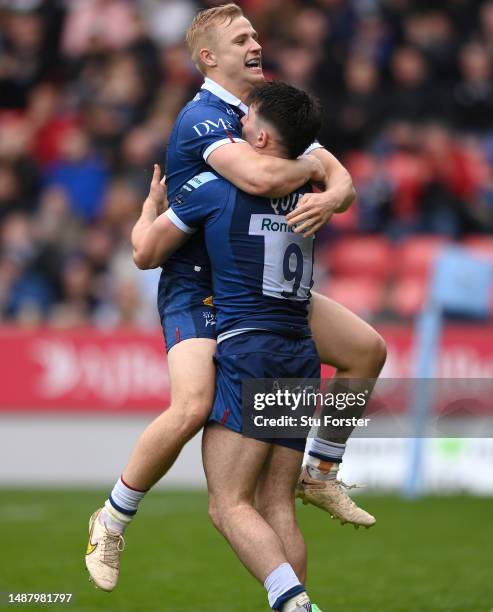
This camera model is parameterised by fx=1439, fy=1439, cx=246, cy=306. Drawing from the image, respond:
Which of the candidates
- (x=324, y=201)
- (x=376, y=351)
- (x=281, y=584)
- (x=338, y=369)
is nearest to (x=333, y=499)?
(x=338, y=369)

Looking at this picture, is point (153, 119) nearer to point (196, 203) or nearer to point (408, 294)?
point (408, 294)

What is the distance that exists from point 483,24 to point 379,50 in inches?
45.9

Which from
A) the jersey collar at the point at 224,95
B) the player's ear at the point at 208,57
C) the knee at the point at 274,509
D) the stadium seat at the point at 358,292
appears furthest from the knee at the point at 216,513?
the stadium seat at the point at 358,292

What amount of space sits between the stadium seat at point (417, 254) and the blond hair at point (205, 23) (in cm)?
816

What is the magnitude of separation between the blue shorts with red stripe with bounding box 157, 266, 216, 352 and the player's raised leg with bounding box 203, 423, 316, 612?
414 mm

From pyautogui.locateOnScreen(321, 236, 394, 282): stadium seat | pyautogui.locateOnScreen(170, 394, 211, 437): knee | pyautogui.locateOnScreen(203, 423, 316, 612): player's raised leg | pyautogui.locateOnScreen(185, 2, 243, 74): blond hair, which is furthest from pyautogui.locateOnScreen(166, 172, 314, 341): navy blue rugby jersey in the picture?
pyautogui.locateOnScreen(321, 236, 394, 282): stadium seat

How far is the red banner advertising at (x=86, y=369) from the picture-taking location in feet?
43.4

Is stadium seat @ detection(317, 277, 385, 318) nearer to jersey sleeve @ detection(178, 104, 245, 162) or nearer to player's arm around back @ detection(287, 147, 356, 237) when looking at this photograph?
player's arm around back @ detection(287, 147, 356, 237)

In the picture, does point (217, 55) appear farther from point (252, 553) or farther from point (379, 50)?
point (379, 50)

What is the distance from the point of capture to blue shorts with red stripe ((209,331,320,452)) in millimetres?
5586

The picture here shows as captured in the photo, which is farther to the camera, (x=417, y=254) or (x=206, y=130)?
(x=417, y=254)

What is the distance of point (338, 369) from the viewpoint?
6.14m

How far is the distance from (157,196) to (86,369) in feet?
24.3

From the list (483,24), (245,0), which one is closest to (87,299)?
(245,0)
